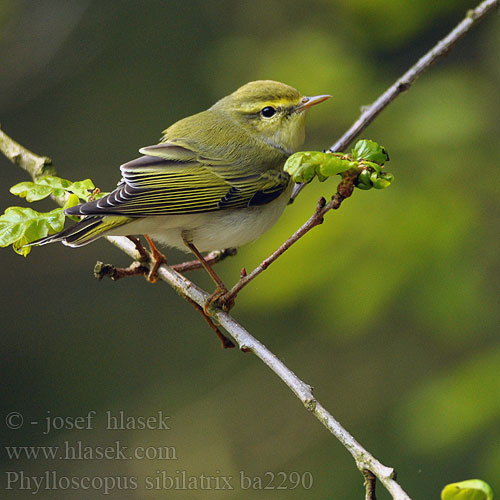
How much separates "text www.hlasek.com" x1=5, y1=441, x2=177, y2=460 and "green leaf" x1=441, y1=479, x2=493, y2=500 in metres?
3.68

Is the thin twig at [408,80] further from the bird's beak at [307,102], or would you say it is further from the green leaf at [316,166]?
the green leaf at [316,166]

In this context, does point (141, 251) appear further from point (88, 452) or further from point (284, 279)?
point (88, 452)

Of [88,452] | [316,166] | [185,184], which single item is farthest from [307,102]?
[88,452]

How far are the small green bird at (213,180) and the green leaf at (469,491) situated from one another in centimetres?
169

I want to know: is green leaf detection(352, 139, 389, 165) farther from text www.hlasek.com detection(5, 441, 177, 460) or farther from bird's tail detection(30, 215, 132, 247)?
text www.hlasek.com detection(5, 441, 177, 460)

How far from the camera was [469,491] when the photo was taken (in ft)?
5.68

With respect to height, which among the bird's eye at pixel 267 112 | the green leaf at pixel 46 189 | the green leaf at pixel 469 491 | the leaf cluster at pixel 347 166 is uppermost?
the bird's eye at pixel 267 112

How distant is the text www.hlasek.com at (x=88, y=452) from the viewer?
5.22m

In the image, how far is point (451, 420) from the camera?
3.89 m

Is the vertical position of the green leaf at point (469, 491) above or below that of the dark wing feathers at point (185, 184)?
below

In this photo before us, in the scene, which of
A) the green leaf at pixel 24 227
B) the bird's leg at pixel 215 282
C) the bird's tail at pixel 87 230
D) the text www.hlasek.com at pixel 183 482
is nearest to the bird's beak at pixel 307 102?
the bird's leg at pixel 215 282

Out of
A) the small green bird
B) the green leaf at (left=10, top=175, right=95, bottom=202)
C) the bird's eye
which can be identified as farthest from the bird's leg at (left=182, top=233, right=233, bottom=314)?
the bird's eye

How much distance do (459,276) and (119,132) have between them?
4.40m

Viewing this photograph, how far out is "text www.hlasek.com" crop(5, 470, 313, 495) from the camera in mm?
4934
